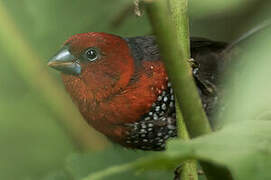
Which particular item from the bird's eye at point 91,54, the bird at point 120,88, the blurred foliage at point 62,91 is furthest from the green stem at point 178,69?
the bird's eye at point 91,54

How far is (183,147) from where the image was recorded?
847mm

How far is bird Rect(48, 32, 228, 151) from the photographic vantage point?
2523mm

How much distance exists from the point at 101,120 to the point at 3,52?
22.7 inches

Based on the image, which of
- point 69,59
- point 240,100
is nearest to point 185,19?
point 240,100

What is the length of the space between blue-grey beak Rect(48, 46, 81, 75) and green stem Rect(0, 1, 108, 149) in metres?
0.09

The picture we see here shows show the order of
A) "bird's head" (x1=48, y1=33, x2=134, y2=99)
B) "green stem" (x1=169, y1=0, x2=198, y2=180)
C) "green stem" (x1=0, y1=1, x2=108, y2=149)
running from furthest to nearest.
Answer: "bird's head" (x1=48, y1=33, x2=134, y2=99), "green stem" (x1=0, y1=1, x2=108, y2=149), "green stem" (x1=169, y1=0, x2=198, y2=180)

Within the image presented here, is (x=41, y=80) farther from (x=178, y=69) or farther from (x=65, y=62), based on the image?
(x=178, y=69)

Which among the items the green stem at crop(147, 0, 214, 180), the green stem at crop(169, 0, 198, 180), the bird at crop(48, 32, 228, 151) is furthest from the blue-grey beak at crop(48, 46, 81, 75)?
the green stem at crop(147, 0, 214, 180)

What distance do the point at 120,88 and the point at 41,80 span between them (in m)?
0.39

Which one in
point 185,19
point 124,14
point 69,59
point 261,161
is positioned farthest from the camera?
point 69,59

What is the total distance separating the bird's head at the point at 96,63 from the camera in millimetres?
2551

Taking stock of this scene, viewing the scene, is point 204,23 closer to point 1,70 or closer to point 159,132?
point 159,132

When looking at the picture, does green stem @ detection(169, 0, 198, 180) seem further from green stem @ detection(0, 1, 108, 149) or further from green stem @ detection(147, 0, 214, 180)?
green stem @ detection(0, 1, 108, 149)

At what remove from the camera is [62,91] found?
2.71 m
